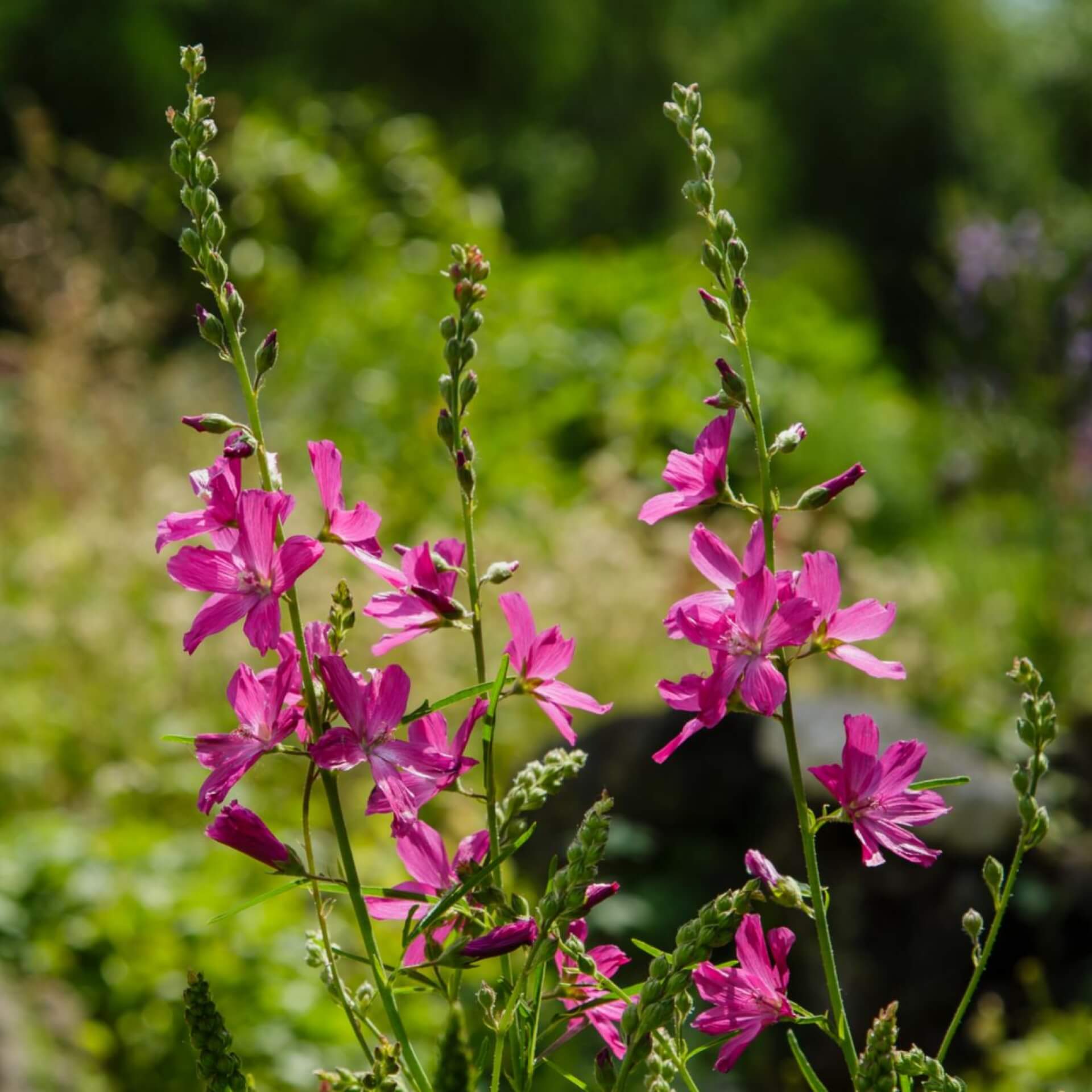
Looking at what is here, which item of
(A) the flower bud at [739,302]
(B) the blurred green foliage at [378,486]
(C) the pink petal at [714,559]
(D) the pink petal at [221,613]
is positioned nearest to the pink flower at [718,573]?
(C) the pink petal at [714,559]

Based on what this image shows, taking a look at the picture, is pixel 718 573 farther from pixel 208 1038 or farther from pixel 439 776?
pixel 208 1038

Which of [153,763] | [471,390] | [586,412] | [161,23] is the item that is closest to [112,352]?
[586,412]

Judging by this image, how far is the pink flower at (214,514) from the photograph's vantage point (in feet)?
2.31

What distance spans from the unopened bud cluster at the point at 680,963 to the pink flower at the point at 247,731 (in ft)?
0.68

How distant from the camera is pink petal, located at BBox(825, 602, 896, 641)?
73 cm

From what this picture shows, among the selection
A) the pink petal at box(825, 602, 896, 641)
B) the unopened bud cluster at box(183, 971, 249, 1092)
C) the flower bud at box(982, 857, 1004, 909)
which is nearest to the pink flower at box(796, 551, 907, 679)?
the pink petal at box(825, 602, 896, 641)

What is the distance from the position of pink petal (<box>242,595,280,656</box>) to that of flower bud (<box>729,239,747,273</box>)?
287 millimetres

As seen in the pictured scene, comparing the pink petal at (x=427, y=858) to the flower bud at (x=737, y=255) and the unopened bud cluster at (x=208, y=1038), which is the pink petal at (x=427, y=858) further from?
the flower bud at (x=737, y=255)

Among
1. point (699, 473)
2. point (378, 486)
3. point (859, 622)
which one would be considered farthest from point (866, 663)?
point (378, 486)

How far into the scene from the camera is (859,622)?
0.74 meters

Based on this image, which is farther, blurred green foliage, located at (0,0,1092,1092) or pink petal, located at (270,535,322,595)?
A: blurred green foliage, located at (0,0,1092,1092)

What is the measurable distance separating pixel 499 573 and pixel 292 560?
0.37 ft

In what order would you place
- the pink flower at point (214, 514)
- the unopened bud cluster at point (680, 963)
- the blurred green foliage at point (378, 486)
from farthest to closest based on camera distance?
Result: 1. the blurred green foliage at point (378, 486)
2. the pink flower at point (214, 514)
3. the unopened bud cluster at point (680, 963)

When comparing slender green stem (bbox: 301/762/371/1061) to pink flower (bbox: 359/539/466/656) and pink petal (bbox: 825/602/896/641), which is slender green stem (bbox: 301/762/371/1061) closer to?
pink flower (bbox: 359/539/466/656)
